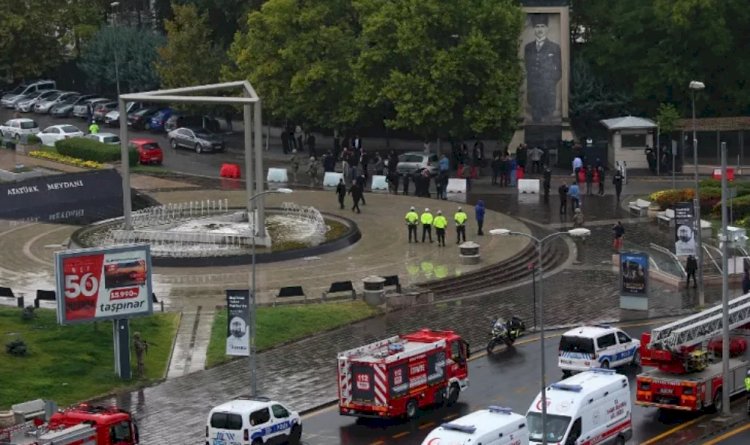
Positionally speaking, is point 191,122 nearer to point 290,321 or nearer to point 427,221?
point 427,221

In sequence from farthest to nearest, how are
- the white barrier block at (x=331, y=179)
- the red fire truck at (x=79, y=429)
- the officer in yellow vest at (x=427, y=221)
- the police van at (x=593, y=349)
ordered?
the white barrier block at (x=331, y=179)
the officer in yellow vest at (x=427, y=221)
the police van at (x=593, y=349)
the red fire truck at (x=79, y=429)

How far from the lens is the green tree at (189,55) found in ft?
364

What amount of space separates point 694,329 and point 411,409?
899cm

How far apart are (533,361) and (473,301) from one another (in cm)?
927

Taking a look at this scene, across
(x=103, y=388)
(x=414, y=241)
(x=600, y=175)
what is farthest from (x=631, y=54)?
(x=103, y=388)

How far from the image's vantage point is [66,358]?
5712cm

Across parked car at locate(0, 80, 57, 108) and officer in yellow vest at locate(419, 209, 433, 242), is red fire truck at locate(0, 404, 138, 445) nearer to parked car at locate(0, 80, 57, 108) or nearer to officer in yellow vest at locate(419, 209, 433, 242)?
officer in yellow vest at locate(419, 209, 433, 242)

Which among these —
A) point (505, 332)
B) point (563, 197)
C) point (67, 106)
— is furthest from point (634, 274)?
point (67, 106)

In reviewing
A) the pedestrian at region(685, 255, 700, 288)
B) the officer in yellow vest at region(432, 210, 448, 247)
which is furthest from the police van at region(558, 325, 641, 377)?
the officer in yellow vest at region(432, 210, 448, 247)

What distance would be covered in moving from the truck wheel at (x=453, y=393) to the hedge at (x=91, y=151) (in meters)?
49.3

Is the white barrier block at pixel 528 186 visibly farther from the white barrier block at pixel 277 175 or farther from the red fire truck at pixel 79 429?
the red fire truck at pixel 79 429

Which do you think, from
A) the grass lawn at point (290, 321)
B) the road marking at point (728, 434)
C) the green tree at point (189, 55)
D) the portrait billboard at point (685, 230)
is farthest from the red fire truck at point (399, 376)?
the green tree at point (189, 55)

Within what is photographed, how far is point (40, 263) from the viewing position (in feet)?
239

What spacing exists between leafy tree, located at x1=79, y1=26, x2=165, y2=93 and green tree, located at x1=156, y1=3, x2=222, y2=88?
606 centimetres
